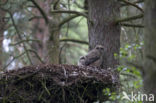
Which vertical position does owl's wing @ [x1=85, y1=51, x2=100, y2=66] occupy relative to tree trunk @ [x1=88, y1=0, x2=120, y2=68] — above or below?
below

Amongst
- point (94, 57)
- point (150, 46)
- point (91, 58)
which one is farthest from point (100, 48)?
point (150, 46)

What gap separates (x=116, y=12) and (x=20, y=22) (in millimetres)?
4477

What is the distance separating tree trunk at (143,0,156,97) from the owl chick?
302 centimetres

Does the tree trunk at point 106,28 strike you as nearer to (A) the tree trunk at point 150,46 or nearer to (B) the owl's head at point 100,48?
(B) the owl's head at point 100,48

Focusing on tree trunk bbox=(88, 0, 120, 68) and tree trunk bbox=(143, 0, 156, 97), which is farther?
tree trunk bbox=(88, 0, 120, 68)

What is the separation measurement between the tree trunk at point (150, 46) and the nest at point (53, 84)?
2.09m

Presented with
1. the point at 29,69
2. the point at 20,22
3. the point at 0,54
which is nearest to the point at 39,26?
the point at 20,22

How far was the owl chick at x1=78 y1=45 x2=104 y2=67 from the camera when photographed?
20.3 ft

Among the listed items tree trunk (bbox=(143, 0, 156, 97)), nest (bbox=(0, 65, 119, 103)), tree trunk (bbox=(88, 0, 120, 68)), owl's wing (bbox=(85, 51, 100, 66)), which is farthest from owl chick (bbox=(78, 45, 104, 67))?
tree trunk (bbox=(143, 0, 156, 97))

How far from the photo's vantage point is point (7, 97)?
516 centimetres

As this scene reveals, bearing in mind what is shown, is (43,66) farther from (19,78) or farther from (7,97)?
(7,97)

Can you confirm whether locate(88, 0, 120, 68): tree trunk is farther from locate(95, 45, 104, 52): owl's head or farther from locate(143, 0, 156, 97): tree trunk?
locate(143, 0, 156, 97): tree trunk

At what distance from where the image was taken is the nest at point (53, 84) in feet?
16.4

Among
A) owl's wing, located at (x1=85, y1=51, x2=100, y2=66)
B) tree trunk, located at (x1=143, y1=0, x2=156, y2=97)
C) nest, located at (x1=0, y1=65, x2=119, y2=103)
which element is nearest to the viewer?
tree trunk, located at (x1=143, y1=0, x2=156, y2=97)
